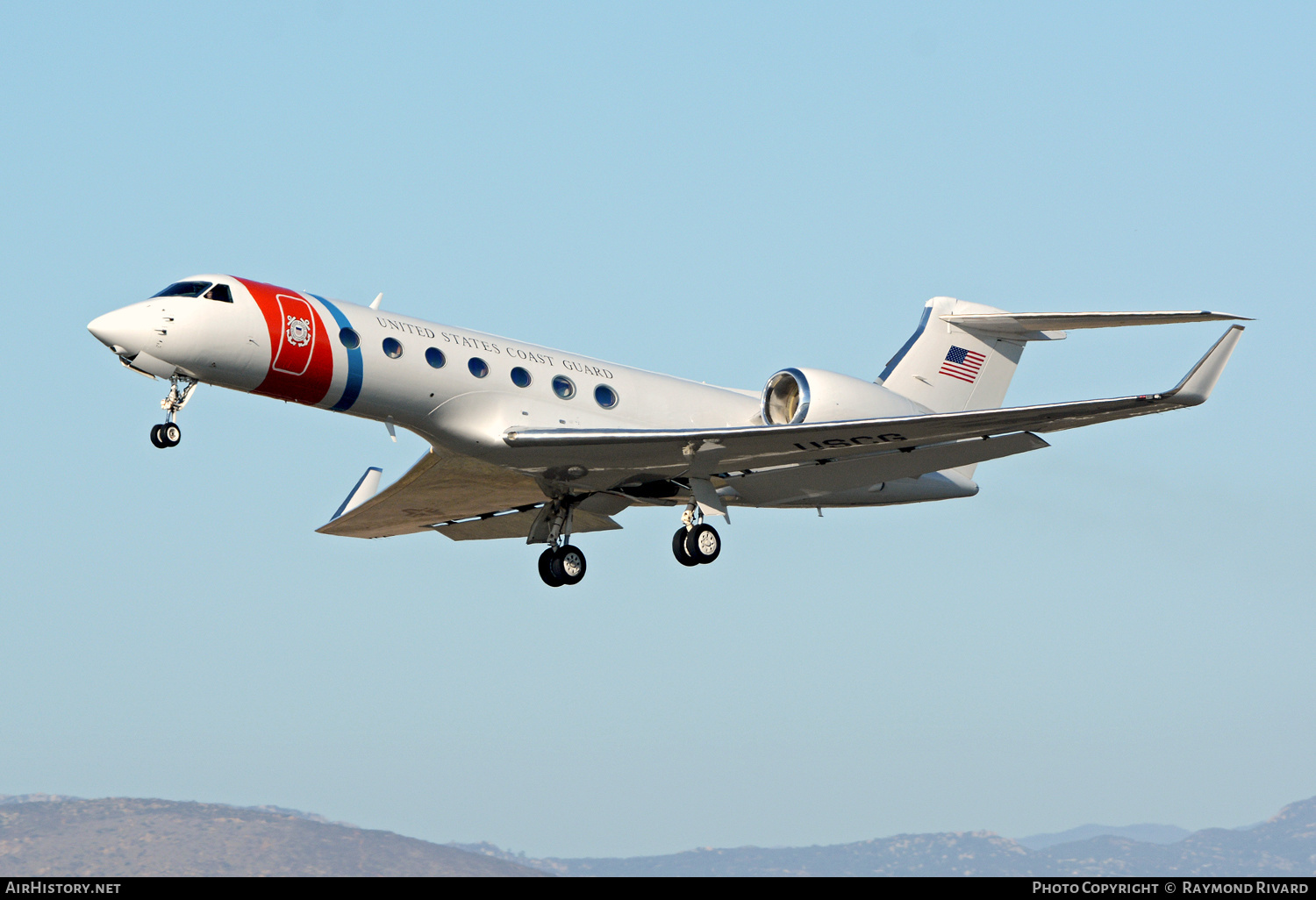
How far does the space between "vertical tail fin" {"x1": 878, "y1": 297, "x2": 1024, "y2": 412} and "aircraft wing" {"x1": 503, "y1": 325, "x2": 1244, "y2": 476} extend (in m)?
3.40

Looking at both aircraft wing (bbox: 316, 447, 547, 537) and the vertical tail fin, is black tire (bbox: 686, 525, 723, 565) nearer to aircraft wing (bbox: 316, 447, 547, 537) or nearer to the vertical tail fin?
aircraft wing (bbox: 316, 447, 547, 537)

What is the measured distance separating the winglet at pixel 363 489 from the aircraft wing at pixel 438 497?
3.0 inches

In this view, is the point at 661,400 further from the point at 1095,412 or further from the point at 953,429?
the point at 1095,412

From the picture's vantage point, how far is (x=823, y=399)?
2112 cm

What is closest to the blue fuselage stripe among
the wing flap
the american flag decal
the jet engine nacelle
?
the wing flap

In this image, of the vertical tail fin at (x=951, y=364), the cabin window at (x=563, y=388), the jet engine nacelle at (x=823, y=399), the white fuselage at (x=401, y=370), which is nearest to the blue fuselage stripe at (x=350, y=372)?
the white fuselage at (x=401, y=370)

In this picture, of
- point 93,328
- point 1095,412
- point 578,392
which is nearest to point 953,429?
point 1095,412

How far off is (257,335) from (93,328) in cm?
198

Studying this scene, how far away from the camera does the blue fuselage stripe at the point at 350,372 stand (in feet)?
61.8

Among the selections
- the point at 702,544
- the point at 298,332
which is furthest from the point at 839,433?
A: the point at 298,332

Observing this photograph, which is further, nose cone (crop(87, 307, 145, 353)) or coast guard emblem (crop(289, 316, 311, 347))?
coast guard emblem (crop(289, 316, 311, 347))

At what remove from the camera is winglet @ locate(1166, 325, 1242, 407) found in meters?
18.1
